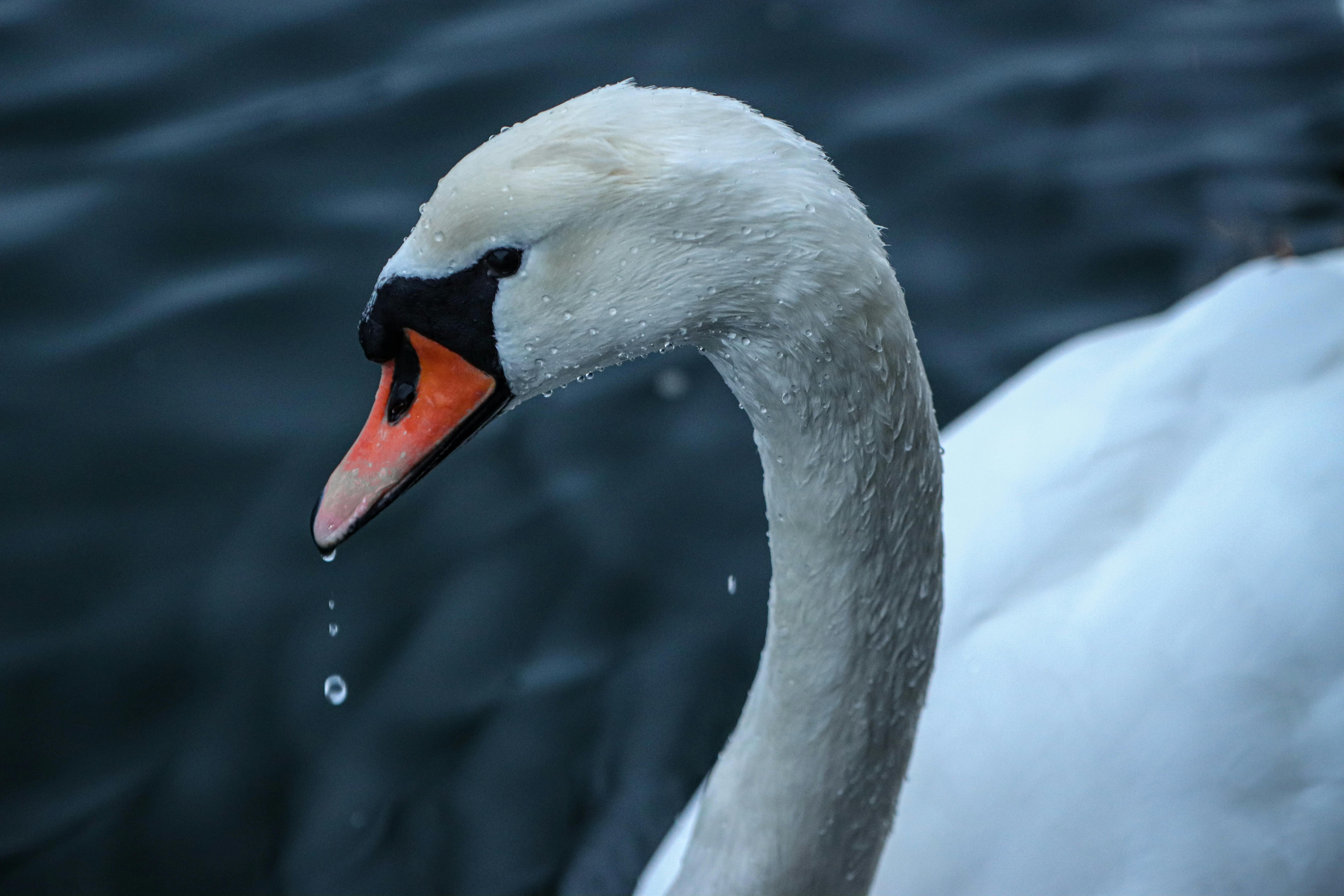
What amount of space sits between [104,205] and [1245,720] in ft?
14.7

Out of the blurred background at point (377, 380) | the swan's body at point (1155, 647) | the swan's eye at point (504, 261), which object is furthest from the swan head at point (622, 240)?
the blurred background at point (377, 380)

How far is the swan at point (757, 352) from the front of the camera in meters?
2.05

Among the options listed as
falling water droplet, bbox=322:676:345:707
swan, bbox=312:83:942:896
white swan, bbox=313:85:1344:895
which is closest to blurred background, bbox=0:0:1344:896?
falling water droplet, bbox=322:676:345:707

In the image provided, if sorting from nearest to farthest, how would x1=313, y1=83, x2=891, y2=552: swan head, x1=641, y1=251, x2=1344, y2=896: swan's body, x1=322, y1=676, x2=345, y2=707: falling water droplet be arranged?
x1=313, y1=83, x2=891, y2=552: swan head → x1=641, y1=251, x2=1344, y2=896: swan's body → x1=322, y1=676, x2=345, y2=707: falling water droplet


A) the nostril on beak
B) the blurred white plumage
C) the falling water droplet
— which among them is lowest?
the falling water droplet

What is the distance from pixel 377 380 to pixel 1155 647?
2.84 metres

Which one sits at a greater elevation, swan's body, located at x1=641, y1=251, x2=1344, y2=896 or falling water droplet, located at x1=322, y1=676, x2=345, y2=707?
swan's body, located at x1=641, y1=251, x2=1344, y2=896

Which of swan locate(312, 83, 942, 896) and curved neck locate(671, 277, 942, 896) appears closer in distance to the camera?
swan locate(312, 83, 942, 896)

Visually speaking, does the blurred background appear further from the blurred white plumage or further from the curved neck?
the curved neck

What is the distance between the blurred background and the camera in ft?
13.7

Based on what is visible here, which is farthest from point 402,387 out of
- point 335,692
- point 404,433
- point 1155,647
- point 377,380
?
point 377,380

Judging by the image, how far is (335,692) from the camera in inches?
170

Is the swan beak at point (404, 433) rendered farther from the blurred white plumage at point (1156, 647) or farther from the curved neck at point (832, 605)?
the blurred white plumage at point (1156, 647)

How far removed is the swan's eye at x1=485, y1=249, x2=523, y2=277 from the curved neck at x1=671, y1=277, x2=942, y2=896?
0.34 meters
